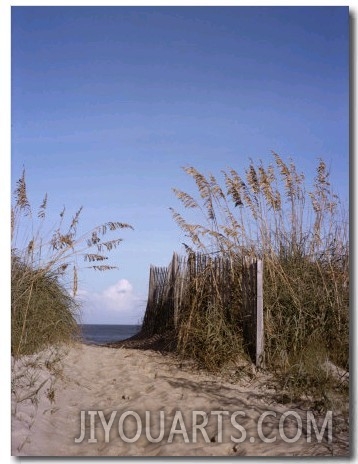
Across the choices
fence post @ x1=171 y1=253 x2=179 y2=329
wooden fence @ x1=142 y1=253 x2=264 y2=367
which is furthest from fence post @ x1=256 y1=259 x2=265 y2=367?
fence post @ x1=171 y1=253 x2=179 y2=329

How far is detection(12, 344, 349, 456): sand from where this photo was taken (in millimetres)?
3672

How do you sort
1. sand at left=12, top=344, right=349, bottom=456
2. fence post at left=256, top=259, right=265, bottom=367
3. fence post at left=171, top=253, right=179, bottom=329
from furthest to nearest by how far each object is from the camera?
fence post at left=171, top=253, right=179, bottom=329, fence post at left=256, top=259, right=265, bottom=367, sand at left=12, top=344, right=349, bottom=456

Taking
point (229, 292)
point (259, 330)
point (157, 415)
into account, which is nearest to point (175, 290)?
point (229, 292)

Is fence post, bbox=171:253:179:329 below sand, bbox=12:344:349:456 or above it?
above

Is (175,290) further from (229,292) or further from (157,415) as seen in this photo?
(157,415)

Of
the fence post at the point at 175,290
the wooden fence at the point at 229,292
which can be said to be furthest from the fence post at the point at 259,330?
the fence post at the point at 175,290

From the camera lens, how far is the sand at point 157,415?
3672mm

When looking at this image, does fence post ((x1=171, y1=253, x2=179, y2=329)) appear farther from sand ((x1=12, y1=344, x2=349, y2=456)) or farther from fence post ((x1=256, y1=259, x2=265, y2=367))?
fence post ((x1=256, y1=259, x2=265, y2=367))

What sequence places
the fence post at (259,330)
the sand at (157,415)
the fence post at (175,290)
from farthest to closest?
the fence post at (175,290)
the fence post at (259,330)
the sand at (157,415)

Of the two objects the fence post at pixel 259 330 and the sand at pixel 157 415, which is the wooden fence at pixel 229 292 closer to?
the fence post at pixel 259 330

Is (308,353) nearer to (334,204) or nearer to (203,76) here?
(334,204)

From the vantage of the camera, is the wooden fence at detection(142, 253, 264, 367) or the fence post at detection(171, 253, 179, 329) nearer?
the wooden fence at detection(142, 253, 264, 367)

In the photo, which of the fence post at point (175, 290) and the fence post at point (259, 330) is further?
the fence post at point (175, 290)

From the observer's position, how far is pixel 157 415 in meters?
4.29
